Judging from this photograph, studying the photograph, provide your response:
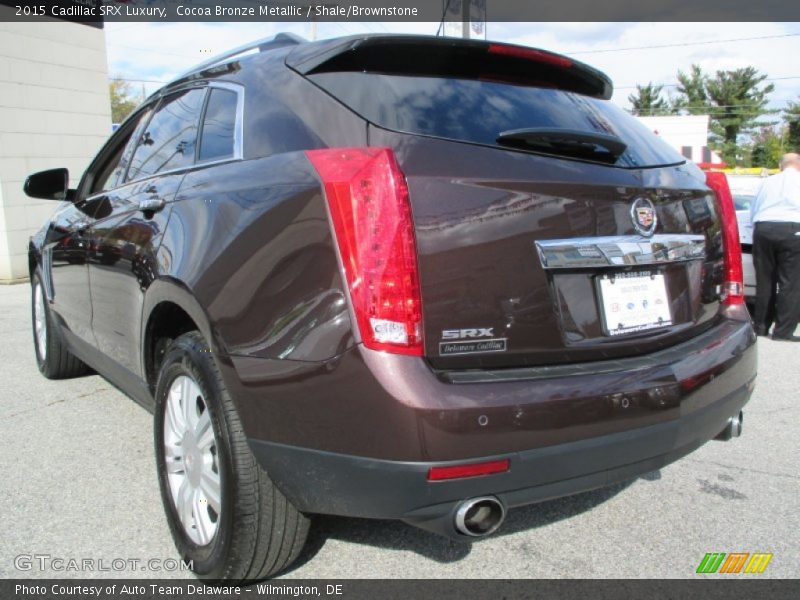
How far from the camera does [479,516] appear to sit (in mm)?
2016

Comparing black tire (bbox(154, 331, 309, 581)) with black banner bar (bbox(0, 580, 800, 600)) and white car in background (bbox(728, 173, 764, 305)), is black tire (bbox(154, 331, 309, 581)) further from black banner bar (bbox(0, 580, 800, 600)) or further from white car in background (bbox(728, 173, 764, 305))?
white car in background (bbox(728, 173, 764, 305))

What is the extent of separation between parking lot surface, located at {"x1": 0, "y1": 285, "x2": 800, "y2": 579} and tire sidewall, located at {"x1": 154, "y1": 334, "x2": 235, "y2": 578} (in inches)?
6.6

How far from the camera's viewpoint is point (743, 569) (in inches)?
102

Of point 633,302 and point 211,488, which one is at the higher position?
point 633,302

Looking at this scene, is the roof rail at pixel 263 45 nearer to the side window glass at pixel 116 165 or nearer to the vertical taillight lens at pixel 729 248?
the side window glass at pixel 116 165

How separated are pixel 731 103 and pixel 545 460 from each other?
231 ft

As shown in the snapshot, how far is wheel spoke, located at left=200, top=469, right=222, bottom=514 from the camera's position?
7.70ft

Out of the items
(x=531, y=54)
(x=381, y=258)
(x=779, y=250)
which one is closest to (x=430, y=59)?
(x=531, y=54)

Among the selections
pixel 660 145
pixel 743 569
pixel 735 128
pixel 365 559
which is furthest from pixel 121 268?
pixel 735 128

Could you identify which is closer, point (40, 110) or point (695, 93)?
point (40, 110)

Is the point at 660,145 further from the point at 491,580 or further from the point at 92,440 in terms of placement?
the point at 92,440

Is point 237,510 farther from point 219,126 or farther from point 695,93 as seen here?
point 695,93

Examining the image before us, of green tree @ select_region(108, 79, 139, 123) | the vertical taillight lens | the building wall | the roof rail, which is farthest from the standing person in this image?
green tree @ select_region(108, 79, 139, 123)
